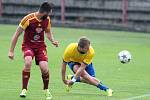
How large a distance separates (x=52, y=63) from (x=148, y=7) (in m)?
18.5

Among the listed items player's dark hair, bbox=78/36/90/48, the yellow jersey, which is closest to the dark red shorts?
player's dark hair, bbox=78/36/90/48

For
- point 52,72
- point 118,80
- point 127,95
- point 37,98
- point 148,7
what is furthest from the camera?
point 148,7

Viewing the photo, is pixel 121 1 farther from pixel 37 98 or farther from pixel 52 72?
pixel 37 98

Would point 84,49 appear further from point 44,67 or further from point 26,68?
point 26,68

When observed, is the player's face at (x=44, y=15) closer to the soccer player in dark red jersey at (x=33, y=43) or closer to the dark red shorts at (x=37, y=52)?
the soccer player in dark red jersey at (x=33, y=43)

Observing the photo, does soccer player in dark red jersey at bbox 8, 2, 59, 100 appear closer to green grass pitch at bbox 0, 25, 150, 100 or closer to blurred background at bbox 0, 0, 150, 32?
green grass pitch at bbox 0, 25, 150, 100

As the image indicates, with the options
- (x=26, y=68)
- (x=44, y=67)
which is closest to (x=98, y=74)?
(x=44, y=67)

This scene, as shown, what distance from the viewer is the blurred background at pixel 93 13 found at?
3738 cm

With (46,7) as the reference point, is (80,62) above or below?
below

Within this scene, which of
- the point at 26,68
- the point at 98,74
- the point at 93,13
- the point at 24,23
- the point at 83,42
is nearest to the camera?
the point at 26,68

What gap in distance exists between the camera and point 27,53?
12.2m

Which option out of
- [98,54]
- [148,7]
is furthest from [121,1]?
[98,54]

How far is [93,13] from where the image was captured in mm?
38781

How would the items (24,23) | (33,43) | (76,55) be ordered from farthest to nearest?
(76,55) → (33,43) → (24,23)
